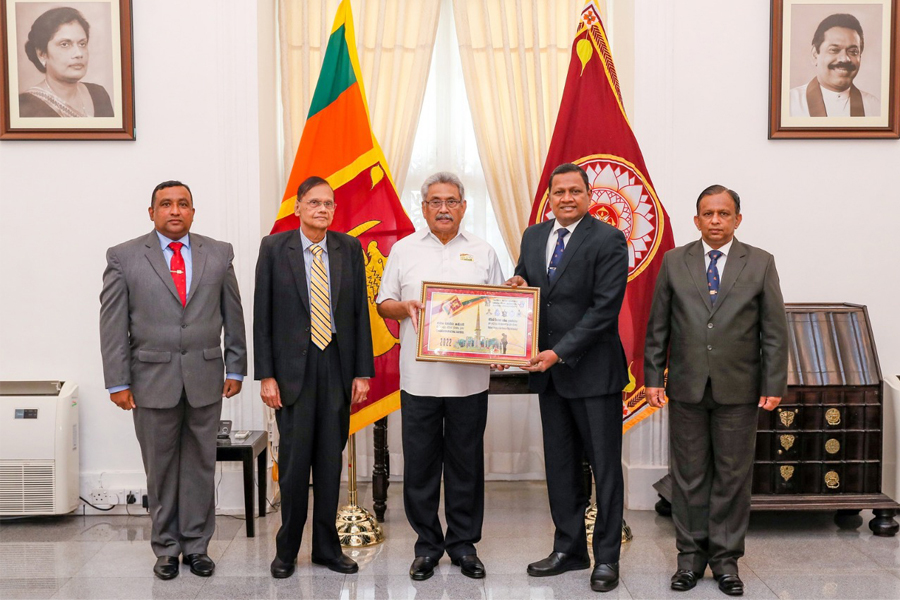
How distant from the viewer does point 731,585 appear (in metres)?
3.09

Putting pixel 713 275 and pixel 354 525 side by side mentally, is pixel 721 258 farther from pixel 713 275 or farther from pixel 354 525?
pixel 354 525

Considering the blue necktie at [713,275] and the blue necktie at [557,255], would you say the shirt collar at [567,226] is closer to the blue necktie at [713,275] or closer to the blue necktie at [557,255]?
the blue necktie at [557,255]

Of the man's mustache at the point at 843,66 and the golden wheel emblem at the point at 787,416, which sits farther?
the man's mustache at the point at 843,66

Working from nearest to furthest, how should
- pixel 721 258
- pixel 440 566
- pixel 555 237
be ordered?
pixel 721 258
pixel 555 237
pixel 440 566

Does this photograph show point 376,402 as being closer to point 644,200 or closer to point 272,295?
point 272,295

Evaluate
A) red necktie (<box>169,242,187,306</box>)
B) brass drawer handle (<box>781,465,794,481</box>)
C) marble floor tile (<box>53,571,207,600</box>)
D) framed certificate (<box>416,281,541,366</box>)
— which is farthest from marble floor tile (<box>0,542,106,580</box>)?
brass drawer handle (<box>781,465,794,481</box>)

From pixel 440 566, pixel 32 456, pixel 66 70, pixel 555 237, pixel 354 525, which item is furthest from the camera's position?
pixel 66 70

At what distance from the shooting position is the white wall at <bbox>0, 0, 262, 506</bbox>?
4.25 m

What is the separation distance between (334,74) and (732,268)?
7.00ft

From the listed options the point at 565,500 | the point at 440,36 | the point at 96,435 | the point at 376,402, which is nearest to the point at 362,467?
the point at 376,402

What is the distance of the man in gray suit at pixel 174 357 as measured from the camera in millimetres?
3223

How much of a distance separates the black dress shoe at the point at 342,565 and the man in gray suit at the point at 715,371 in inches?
52.9

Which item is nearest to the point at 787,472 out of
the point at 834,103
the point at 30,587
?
the point at 834,103

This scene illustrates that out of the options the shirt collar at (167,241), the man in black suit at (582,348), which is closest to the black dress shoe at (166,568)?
the shirt collar at (167,241)
